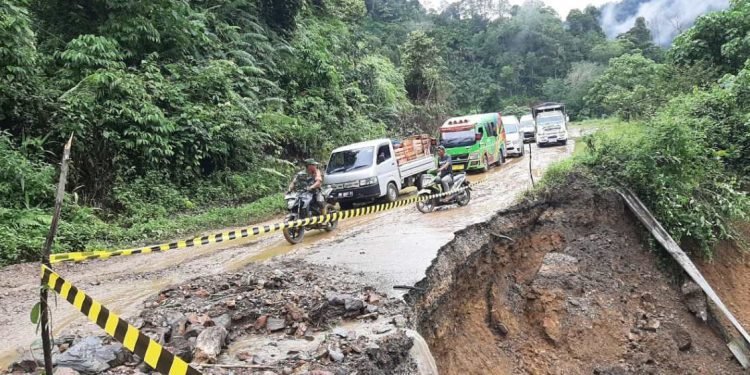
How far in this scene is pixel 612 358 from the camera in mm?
8180

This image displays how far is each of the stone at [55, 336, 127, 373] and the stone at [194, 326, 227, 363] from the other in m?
0.59

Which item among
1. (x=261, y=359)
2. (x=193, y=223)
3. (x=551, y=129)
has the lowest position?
(x=261, y=359)

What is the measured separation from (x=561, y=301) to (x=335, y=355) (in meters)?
5.84

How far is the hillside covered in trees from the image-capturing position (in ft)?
32.0

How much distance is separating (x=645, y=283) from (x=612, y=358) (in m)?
2.48

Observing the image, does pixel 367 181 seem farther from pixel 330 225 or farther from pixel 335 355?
pixel 335 355

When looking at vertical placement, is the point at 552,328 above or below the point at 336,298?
below

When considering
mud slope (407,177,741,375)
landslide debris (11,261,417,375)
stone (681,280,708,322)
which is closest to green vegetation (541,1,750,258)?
mud slope (407,177,741,375)

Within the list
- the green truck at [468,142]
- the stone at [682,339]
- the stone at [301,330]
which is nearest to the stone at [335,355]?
the stone at [301,330]

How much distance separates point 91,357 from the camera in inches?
151

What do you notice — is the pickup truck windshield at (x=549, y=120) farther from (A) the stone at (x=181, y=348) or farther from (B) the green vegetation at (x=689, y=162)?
(A) the stone at (x=181, y=348)

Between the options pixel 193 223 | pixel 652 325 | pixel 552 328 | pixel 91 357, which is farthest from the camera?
pixel 193 223

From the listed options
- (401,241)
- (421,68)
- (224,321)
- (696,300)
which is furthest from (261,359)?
(421,68)

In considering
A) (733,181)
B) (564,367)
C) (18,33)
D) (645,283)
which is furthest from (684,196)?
(18,33)
